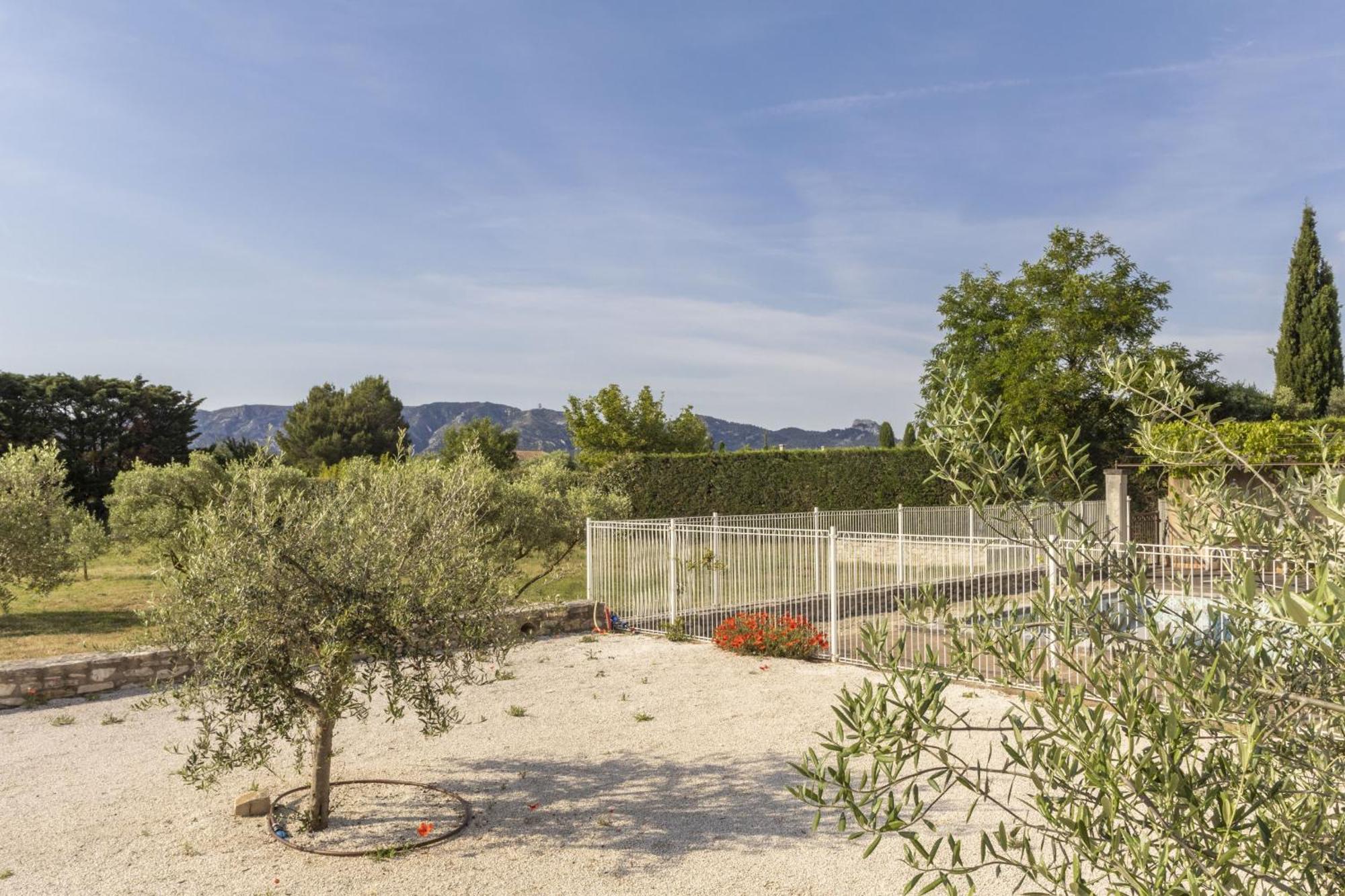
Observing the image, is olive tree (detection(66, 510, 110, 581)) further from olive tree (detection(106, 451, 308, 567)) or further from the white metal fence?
the white metal fence

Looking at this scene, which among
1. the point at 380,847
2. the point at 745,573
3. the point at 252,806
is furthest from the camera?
the point at 745,573

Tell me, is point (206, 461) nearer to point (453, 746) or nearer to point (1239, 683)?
point (453, 746)

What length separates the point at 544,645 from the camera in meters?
12.4

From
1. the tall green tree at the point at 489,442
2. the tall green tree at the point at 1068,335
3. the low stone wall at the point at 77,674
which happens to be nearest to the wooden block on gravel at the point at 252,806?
the low stone wall at the point at 77,674

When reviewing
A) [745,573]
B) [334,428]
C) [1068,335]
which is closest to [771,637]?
[745,573]

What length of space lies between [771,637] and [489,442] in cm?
3681

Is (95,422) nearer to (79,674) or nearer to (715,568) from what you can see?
(79,674)

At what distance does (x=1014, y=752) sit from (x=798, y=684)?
8.34m

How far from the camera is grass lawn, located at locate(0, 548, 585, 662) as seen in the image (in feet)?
37.7

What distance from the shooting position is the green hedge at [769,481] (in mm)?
25234

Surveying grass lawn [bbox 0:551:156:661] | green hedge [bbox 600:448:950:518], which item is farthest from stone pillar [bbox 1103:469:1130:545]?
grass lawn [bbox 0:551:156:661]

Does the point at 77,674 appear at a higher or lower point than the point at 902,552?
lower

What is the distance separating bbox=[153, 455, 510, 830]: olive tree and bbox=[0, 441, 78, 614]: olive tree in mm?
8972

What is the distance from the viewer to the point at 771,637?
37.7 ft
